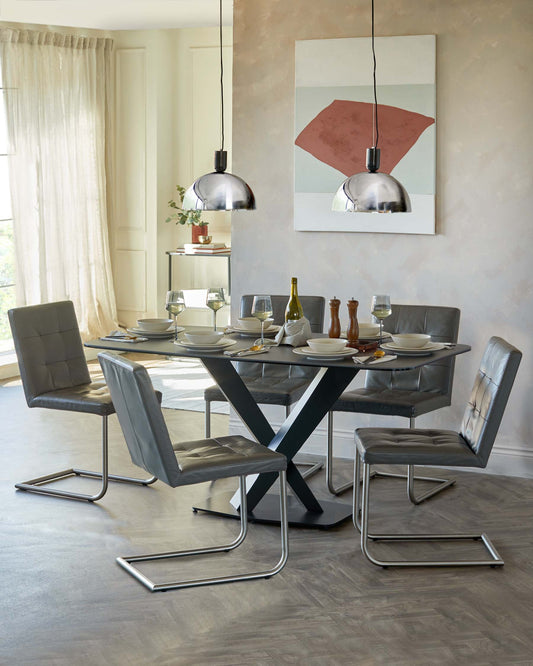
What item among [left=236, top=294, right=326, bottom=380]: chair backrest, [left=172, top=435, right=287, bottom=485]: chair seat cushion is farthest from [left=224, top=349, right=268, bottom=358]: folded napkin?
[left=236, top=294, right=326, bottom=380]: chair backrest

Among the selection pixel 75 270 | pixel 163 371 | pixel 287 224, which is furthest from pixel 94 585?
pixel 75 270

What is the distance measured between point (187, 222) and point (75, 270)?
1098 mm

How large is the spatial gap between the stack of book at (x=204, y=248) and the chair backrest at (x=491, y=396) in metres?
4.46

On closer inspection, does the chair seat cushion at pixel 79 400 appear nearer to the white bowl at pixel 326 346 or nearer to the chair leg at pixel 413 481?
the white bowl at pixel 326 346

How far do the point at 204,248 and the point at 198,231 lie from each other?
0.19 metres

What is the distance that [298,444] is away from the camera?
158 inches

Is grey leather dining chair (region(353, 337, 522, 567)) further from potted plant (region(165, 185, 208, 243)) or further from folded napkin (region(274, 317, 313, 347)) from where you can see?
potted plant (region(165, 185, 208, 243))

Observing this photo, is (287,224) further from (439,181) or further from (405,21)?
(405,21)

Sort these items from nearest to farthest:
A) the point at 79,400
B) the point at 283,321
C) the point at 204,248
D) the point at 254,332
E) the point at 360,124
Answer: the point at 254,332, the point at 79,400, the point at 283,321, the point at 360,124, the point at 204,248

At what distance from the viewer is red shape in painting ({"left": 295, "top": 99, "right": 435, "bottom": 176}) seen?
4871 mm

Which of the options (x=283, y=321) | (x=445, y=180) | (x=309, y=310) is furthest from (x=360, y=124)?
(x=283, y=321)

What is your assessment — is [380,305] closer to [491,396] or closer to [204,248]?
[491,396]

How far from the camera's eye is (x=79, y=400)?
442cm

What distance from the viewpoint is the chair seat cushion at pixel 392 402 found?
425cm
